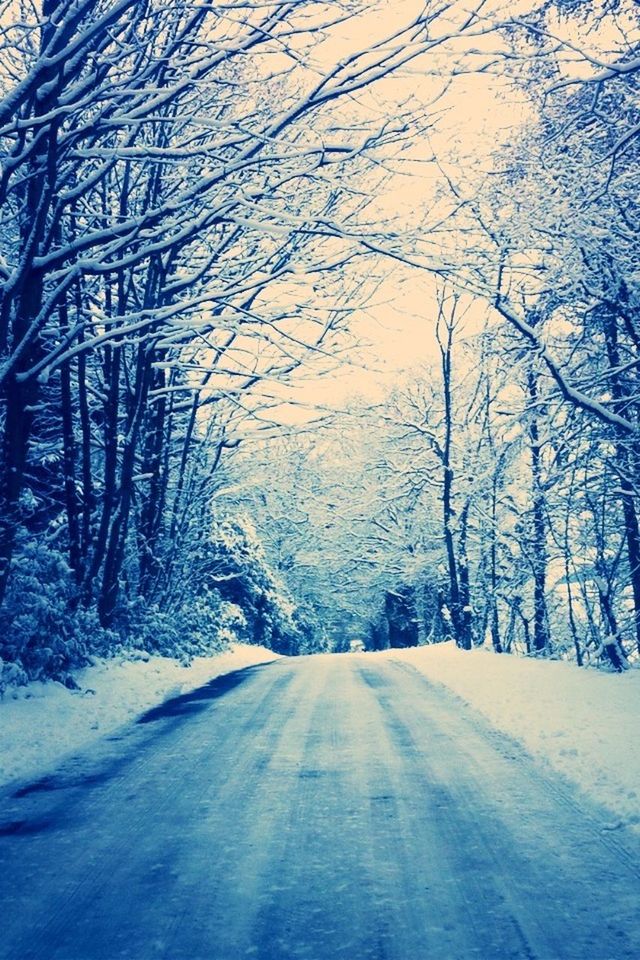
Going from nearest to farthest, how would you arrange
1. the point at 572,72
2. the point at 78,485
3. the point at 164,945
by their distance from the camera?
the point at 164,945, the point at 572,72, the point at 78,485

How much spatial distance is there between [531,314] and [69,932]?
1179 cm

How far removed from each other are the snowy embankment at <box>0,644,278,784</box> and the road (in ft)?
1.49

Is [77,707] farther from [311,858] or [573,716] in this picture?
[311,858]

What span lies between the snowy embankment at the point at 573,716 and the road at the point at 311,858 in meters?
0.28

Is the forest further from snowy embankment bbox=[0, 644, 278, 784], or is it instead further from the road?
the road

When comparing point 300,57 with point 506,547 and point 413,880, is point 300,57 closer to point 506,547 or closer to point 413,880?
point 413,880

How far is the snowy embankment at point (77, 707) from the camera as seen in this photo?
723 cm

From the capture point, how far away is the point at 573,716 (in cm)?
839

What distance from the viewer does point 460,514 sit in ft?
84.3

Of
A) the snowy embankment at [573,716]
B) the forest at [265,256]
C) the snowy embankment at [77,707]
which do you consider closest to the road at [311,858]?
the snowy embankment at [573,716]

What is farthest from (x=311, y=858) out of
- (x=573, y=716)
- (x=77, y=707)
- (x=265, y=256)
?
(x=265, y=256)

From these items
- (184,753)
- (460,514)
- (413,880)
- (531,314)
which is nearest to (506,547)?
(460,514)

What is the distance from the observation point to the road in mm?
3350

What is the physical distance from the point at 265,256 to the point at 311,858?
34.2 feet
